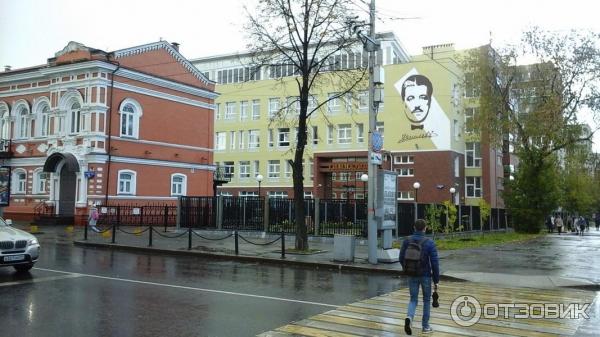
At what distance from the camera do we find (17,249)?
12.4 meters

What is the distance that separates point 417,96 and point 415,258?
5236 cm

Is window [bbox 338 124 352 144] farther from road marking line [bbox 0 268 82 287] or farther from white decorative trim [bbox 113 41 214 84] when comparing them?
road marking line [bbox 0 268 82 287]

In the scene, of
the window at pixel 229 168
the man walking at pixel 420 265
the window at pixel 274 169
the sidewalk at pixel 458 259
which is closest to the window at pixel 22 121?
the sidewalk at pixel 458 259

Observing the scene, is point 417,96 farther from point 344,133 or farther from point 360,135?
point 344,133

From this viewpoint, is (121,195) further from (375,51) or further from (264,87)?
(264,87)

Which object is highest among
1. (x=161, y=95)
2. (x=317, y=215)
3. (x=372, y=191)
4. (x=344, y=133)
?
(x=344, y=133)

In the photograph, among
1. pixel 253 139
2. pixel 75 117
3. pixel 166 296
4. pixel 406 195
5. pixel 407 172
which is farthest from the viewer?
pixel 253 139

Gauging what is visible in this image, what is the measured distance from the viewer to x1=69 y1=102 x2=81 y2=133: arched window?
112 ft

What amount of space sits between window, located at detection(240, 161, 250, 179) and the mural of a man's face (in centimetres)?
2185

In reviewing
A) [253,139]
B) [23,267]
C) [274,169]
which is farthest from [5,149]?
[253,139]

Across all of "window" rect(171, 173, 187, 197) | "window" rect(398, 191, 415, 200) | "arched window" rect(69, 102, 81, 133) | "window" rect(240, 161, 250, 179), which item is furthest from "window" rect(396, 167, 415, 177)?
"arched window" rect(69, 102, 81, 133)

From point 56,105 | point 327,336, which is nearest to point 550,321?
point 327,336

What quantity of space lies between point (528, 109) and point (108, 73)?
29.9 m

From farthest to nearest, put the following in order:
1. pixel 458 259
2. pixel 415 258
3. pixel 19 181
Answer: pixel 19 181
pixel 458 259
pixel 415 258
